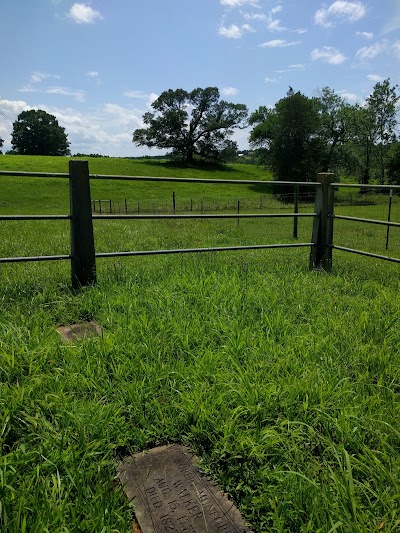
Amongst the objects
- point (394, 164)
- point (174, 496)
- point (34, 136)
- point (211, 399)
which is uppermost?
point (34, 136)

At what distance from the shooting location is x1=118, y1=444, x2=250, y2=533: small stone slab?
1.38m

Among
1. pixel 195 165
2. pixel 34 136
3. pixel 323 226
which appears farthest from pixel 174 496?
pixel 34 136

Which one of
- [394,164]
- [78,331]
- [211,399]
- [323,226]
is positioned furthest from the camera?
[394,164]

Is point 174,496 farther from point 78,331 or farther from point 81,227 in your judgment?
point 81,227

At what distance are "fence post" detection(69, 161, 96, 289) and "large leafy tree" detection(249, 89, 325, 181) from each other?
144 ft

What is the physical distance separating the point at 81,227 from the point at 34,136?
75.8 m

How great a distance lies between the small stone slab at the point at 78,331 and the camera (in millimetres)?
2666

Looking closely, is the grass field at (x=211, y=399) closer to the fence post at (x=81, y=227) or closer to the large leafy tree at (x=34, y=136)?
the fence post at (x=81, y=227)

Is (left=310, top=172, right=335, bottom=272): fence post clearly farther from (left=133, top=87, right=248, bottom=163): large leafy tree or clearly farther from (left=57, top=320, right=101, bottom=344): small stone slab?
(left=133, top=87, right=248, bottom=163): large leafy tree

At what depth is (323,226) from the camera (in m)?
4.65

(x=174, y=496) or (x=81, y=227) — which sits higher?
(x=81, y=227)

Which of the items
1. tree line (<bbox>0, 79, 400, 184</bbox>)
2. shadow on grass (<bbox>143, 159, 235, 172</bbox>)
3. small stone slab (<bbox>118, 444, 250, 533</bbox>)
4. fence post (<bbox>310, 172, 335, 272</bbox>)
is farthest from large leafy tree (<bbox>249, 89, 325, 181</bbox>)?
small stone slab (<bbox>118, 444, 250, 533</bbox>)

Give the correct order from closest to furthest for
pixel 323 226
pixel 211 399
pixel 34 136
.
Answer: pixel 211 399, pixel 323 226, pixel 34 136

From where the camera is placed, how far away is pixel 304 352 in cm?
242
